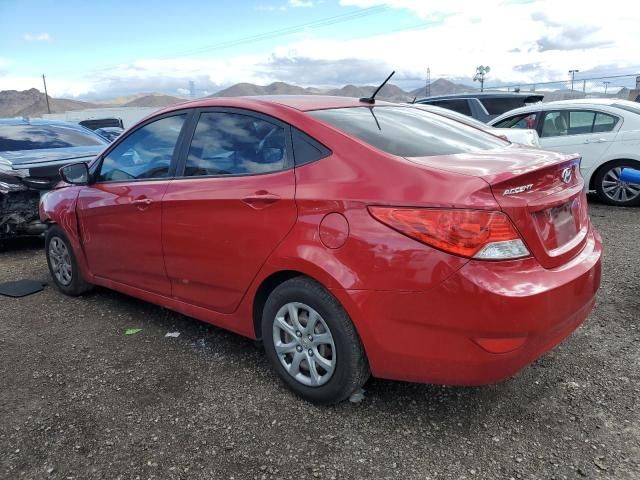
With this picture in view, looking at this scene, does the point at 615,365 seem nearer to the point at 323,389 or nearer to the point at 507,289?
the point at 507,289

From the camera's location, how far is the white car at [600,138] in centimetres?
757

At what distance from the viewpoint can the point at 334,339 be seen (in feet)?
8.48

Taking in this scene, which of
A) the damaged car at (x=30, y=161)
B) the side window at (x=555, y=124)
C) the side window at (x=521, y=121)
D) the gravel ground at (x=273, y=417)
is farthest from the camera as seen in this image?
the side window at (x=521, y=121)

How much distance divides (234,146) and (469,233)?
151 centimetres

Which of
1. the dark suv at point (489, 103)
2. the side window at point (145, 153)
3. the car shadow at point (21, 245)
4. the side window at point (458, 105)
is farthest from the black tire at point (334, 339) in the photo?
the side window at point (458, 105)

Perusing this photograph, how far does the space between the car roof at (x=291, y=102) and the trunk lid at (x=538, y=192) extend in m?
0.81

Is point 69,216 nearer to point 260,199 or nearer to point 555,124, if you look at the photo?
point 260,199

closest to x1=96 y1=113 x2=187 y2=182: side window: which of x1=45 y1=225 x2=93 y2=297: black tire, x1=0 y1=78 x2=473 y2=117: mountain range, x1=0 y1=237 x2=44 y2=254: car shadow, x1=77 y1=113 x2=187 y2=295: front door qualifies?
x1=77 y1=113 x2=187 y2=295: front door

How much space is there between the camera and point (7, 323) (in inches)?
163

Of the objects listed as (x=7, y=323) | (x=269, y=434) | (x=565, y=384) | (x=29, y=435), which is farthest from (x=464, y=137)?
(x=7, y=323)

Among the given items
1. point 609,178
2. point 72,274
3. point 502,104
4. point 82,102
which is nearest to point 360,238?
point 72,274

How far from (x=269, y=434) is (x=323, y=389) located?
13.5 inches

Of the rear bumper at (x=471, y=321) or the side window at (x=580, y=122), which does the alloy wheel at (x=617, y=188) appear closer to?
the side window at (x=580, y=122)

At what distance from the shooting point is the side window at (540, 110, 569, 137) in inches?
324
